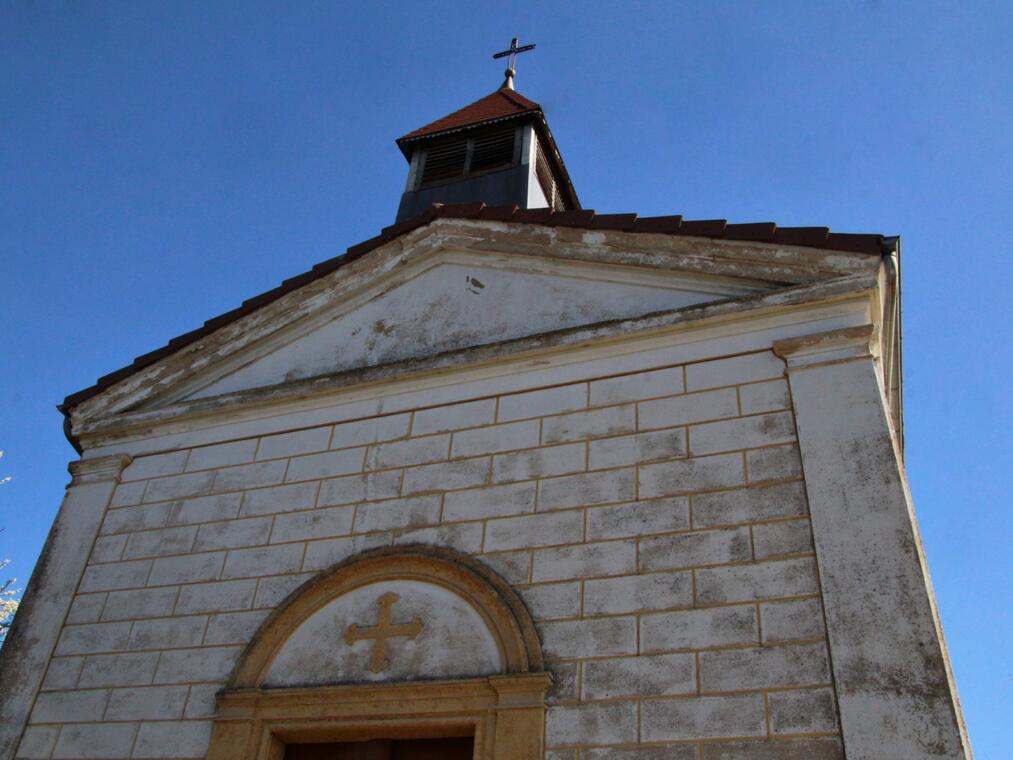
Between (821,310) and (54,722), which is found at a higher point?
(821,310)

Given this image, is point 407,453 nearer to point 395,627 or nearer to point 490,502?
point 490,502

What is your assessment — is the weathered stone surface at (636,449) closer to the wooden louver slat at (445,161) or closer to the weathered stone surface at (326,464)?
the weathered stone surface at (326,464)

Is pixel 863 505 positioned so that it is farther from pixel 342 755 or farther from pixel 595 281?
pixel 342 755

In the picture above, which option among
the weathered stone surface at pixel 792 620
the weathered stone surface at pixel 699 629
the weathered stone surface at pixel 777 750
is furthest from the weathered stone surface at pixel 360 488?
the weathered stone surface at pixel 777 750

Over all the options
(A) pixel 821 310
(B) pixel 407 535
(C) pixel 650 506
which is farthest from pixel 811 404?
(B) pixel 407 535

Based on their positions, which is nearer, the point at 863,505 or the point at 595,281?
the point at 863,505

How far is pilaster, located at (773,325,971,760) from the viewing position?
4.55 m

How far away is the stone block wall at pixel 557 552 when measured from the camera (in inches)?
199

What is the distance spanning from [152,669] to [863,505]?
187 inches

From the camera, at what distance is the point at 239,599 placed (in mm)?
6586

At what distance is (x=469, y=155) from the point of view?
1196 centimetres

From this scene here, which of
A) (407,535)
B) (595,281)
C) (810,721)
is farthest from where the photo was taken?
(595,281)

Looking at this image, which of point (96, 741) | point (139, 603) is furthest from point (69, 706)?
point (139, 603)

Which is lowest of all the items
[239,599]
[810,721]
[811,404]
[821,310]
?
[810,721]
